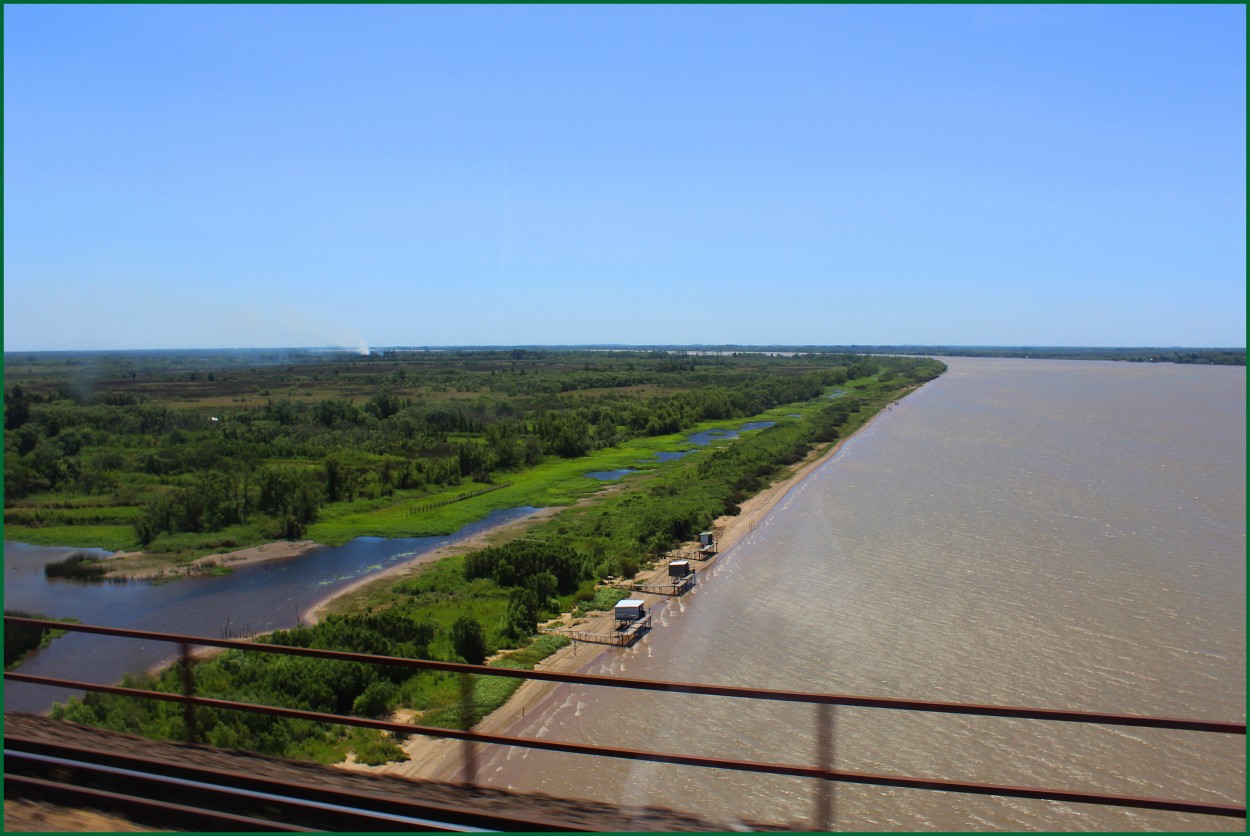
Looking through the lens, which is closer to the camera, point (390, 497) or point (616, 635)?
point (616, 635)

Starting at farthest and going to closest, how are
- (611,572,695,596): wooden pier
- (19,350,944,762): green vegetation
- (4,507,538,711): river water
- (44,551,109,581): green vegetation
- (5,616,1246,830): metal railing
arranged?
(44,551,109,581): green vegetation
(611,572,695,596): wooden pier
(4,507,538,711): river water
(19,350,944,762): green vegetation
(5,616,1246,830): metal railing

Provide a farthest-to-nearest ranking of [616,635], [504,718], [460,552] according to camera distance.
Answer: [460,552] < [616,635] < [504,718]

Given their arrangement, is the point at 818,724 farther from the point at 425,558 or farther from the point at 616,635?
the point at 425,558

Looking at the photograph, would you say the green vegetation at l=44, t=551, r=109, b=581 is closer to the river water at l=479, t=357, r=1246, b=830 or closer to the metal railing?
the river water at l=479, t=357, r=1246, b=830

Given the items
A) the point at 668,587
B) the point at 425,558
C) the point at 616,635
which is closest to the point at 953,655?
the point at 616,635

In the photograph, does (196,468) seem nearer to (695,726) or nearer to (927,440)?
(695,726)

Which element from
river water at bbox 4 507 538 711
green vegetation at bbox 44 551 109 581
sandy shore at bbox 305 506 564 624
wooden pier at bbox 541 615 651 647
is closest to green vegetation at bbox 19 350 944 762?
wooden pier at bbox 541 615 651 647

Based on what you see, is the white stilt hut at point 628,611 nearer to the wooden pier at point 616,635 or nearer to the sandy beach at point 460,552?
the wooden pier at point 616,635
